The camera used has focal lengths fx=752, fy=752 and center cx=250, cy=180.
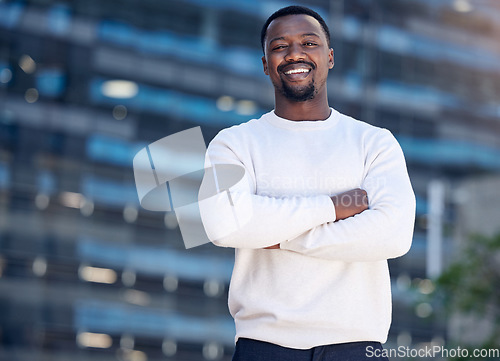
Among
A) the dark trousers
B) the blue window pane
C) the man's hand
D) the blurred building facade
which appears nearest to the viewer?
the dark trousers

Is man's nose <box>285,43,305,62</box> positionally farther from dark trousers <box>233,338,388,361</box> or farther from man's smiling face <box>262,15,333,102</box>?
dark trousers <box>233,338,388,361</box>

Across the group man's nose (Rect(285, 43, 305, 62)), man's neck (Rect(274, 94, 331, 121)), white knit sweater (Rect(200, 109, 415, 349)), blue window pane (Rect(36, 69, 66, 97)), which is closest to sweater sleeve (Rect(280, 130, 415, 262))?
white knit sweater (Rect(200, 109, 415, 349))

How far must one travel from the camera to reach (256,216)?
2.07 metres

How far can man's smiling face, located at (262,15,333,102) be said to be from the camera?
2219 mm

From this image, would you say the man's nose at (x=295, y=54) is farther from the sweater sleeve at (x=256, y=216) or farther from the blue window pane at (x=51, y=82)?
the blue window pane at (x=51, y=82)

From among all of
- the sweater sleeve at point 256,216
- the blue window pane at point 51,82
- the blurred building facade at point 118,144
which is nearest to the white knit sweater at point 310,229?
the sweater sleeve at point 256,216

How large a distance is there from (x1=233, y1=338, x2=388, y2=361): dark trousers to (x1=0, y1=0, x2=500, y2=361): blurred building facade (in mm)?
7902

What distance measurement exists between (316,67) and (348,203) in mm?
422

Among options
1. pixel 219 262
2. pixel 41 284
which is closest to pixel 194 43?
pixel 219 262

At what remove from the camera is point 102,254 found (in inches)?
436

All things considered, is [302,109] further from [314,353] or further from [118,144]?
[118,144]

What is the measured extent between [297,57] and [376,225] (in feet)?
1.78

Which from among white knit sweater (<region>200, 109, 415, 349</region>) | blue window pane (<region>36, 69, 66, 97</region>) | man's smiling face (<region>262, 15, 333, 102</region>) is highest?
blue window pane (<region>36, 69, 66, 97</region>)

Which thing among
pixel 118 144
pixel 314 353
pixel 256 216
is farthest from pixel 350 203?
pixel 118 144
